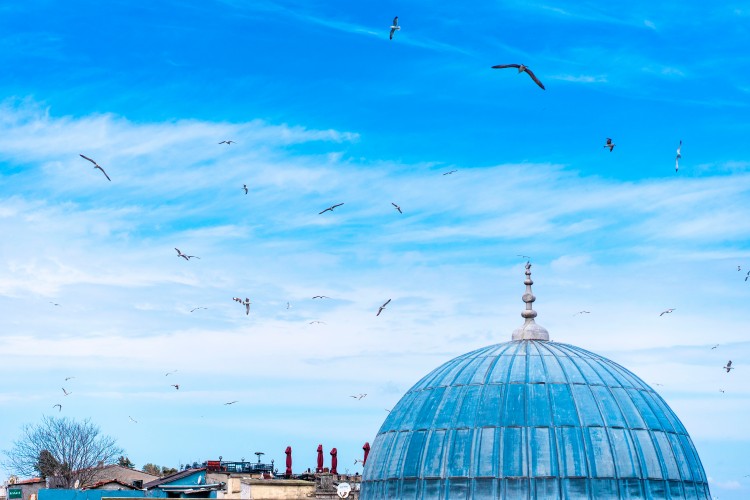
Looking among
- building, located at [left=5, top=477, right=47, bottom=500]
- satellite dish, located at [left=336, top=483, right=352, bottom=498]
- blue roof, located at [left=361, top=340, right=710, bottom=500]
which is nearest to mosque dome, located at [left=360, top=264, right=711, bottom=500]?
blue roof, located at [left=361, top=340, right=710, bottom=500]

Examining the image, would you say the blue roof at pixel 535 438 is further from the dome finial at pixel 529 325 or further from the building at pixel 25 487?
the building at pixel 25 487

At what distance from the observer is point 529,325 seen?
37.8 m

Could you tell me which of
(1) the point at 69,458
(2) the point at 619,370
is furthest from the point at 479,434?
(1) the point at 69,458

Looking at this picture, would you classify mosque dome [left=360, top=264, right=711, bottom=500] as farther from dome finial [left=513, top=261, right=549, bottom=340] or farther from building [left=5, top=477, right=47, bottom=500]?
building [left=5, top=477, right=47, bottom=500]

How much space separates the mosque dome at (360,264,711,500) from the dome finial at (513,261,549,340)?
195cm

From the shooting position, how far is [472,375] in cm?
3425

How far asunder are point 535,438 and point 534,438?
1.2 inches

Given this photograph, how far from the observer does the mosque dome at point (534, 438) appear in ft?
101

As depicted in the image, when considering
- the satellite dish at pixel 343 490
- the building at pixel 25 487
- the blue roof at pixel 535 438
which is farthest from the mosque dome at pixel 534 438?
the building at pixel 25 487

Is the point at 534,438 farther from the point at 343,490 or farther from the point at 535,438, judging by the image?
the point at 343,490

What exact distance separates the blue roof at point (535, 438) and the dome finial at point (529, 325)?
2195 mm

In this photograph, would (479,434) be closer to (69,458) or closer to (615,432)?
(615,432)

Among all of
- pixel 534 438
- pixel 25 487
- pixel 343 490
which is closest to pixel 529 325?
pixel 534 438

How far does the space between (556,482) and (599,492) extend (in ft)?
4.26
